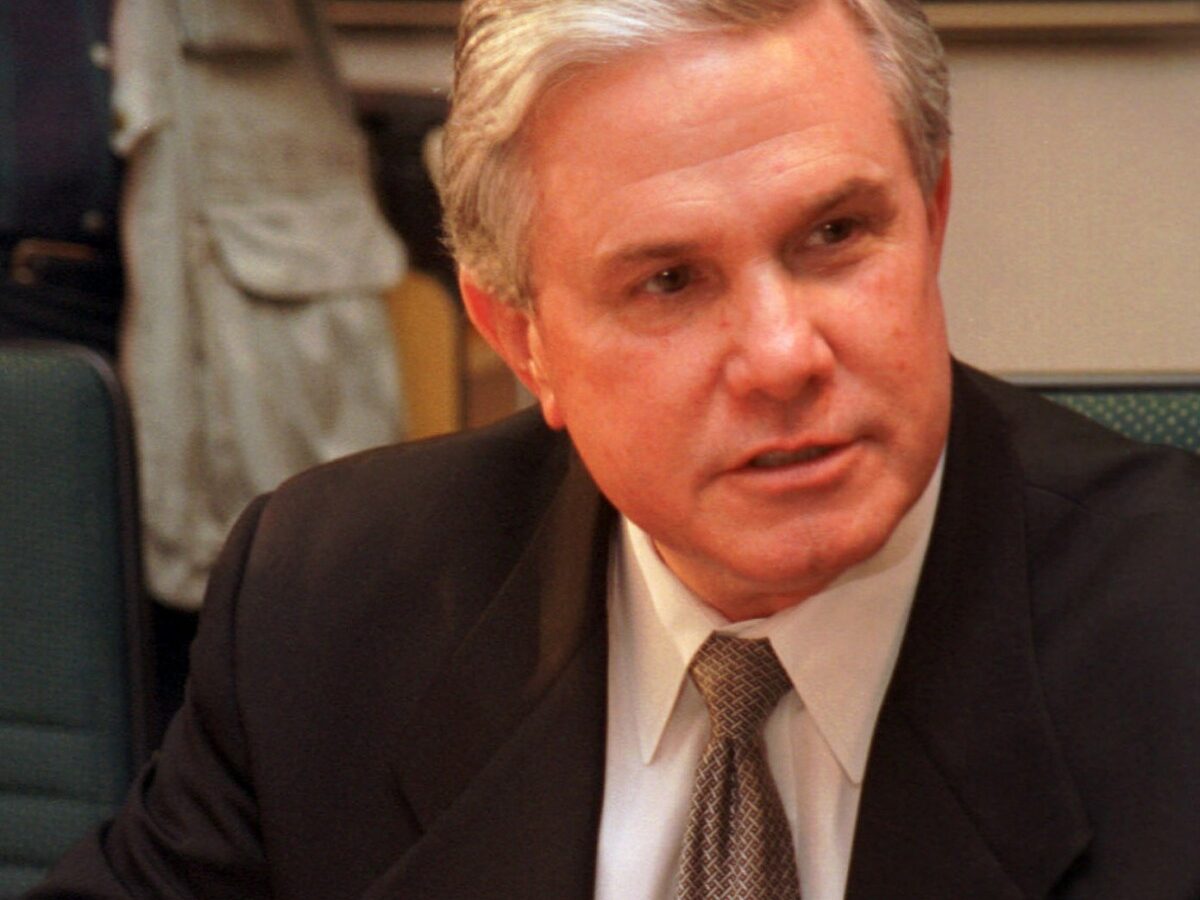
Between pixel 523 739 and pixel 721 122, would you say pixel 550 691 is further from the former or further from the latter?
pixel 721 122


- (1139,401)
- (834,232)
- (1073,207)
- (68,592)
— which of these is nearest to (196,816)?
(68,592)

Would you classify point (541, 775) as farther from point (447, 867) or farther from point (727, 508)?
point (727, 508)

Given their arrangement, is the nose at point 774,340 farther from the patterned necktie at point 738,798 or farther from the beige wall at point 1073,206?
the beige wall at point 1073,206

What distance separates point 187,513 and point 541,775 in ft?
5.06

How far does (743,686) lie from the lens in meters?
1.50

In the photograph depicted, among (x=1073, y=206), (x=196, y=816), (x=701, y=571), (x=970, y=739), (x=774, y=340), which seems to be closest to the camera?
(x=774, y=340)

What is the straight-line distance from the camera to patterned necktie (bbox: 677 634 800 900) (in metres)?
1.45

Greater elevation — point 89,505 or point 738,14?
point 738,14

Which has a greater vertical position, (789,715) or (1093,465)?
(1093,465)

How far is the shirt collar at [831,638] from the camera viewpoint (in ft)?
4.85

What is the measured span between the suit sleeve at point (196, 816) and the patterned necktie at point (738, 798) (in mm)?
436

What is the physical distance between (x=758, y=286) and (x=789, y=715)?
0.38 metres

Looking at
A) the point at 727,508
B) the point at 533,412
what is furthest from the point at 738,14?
the point at 533,412

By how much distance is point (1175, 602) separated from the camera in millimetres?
1417
